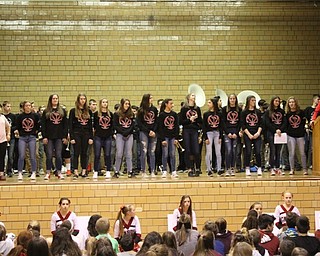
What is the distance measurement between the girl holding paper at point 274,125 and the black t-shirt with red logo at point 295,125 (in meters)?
0.12

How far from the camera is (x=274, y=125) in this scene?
12406 mm

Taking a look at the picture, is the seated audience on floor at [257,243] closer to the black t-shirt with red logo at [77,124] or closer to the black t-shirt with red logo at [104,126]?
the black t-shirt with red logo at [104,126]

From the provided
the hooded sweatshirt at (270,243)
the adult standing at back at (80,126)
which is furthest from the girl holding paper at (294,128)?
the hooded sweatshirt at (270,243)

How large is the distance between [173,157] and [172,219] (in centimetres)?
254

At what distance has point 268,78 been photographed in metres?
16.7

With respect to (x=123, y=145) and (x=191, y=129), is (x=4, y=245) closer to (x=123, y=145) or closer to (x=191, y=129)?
(x=123, y=145)

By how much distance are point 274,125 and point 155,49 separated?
17.1ft

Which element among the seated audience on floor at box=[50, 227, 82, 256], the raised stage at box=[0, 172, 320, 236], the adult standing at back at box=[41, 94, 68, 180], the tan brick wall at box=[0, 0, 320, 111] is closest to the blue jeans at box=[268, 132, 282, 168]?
the raised stage at box=[0, 172, 320, 236]

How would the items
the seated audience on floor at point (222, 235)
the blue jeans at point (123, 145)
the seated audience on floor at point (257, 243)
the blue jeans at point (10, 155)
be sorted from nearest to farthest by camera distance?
the seated audience on floor at point (257, 243), the seated audience on floor at point (222, 235), the blue jeans at point (123, 145), the blue jeans at point (10, 155)

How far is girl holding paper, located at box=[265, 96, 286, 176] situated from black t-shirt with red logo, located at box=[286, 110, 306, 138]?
118mm

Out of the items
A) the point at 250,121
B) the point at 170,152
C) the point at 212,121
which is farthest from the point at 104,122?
the point at 250,121

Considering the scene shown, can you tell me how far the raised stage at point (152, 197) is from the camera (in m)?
11.3

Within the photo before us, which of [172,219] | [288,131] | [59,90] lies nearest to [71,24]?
[59,90]

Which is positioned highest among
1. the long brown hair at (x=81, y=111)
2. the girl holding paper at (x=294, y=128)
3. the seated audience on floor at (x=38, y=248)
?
the long brown hair at (x=81, y=111)
